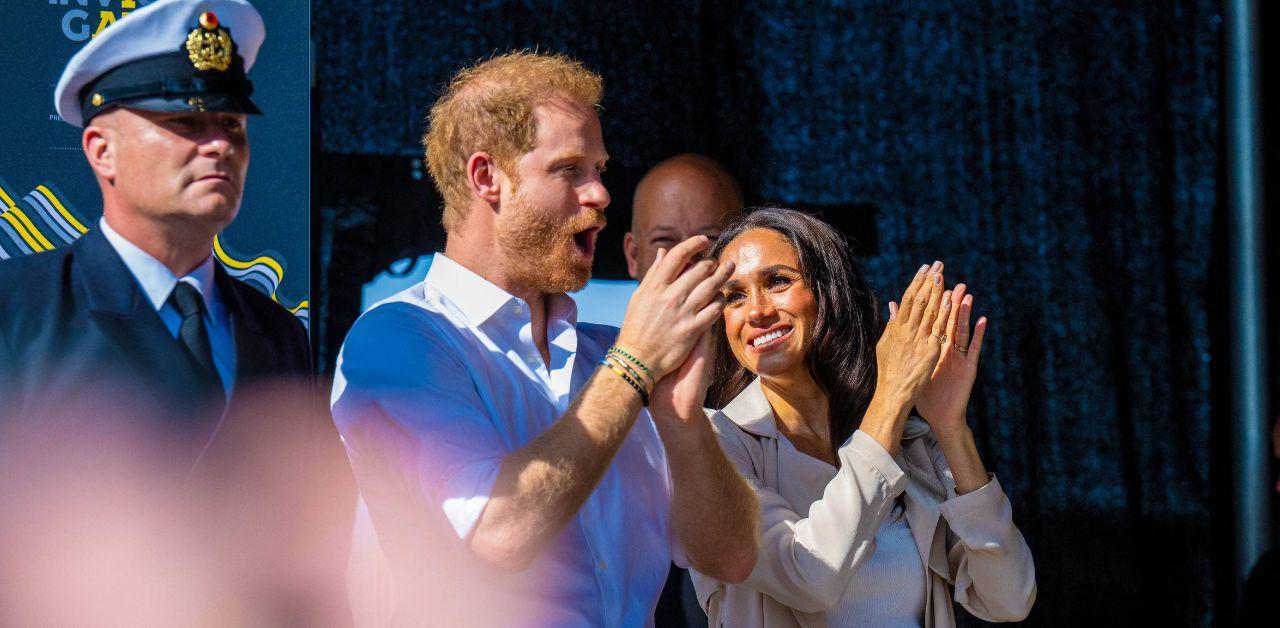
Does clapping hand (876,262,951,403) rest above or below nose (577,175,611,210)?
below

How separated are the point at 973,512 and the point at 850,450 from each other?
30 centimetres

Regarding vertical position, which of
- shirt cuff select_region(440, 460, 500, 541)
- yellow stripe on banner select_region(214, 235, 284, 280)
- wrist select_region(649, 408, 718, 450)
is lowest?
shirt cuff select_region(440, 460, 500, 541)

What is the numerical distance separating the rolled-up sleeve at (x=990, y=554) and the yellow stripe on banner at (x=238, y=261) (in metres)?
1.29

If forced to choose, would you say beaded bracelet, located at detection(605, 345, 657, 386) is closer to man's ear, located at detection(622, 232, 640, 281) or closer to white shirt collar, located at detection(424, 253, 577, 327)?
white shirt collar, located at detection(424, 253, 577, 327)

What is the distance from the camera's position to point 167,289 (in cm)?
189

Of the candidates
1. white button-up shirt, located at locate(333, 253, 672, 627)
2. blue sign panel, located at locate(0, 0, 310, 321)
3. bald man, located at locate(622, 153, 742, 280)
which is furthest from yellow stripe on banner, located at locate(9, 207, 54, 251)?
bald man, located at locate(622, 153, 742, 280)

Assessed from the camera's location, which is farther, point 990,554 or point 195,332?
point 990,554

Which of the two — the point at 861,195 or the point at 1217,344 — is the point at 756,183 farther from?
the point at 1217,344

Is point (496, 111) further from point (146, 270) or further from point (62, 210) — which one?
point (62, 210)

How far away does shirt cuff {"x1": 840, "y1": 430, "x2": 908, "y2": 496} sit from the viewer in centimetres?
230

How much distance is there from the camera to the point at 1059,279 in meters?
3.51

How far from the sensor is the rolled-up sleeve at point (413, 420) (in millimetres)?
1633

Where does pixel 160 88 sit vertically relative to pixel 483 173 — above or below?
above

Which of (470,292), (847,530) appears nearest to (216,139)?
(470,292)
